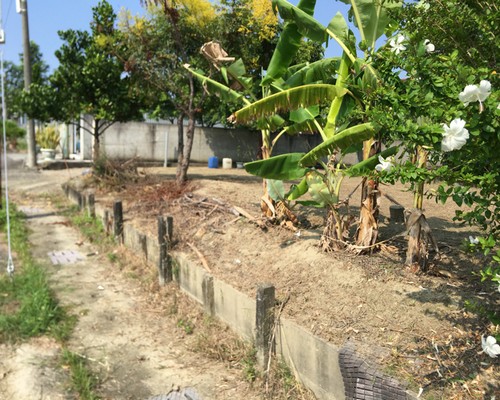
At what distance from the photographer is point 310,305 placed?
4527 millimetres

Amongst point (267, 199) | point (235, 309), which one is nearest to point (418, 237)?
point (235, 309)

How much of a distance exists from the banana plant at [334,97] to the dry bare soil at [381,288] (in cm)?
50

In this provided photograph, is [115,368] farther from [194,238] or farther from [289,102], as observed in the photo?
[289,102]

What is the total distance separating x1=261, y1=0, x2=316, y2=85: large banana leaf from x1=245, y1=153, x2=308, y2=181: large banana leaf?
102 cm

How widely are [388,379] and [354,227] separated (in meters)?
3.05

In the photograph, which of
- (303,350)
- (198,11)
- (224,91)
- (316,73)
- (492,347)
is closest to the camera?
(492,347)

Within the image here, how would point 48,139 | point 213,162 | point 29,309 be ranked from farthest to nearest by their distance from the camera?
point 48,139
point 213,162
point 29,309

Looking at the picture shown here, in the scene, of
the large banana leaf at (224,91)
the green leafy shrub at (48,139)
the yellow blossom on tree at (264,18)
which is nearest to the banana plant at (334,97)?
the large banana leaf at (224,91)

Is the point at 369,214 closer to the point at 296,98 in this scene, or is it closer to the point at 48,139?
the point at 296,98

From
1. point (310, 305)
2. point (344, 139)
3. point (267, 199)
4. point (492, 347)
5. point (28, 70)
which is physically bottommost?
point (310, 305)

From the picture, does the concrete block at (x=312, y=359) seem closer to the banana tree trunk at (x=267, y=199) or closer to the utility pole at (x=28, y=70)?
the banana tree trunk at (x=267, y=199)

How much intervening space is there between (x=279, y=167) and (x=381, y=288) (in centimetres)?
151

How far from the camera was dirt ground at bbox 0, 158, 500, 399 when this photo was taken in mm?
3545

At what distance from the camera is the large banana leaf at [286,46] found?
16.7 ft
